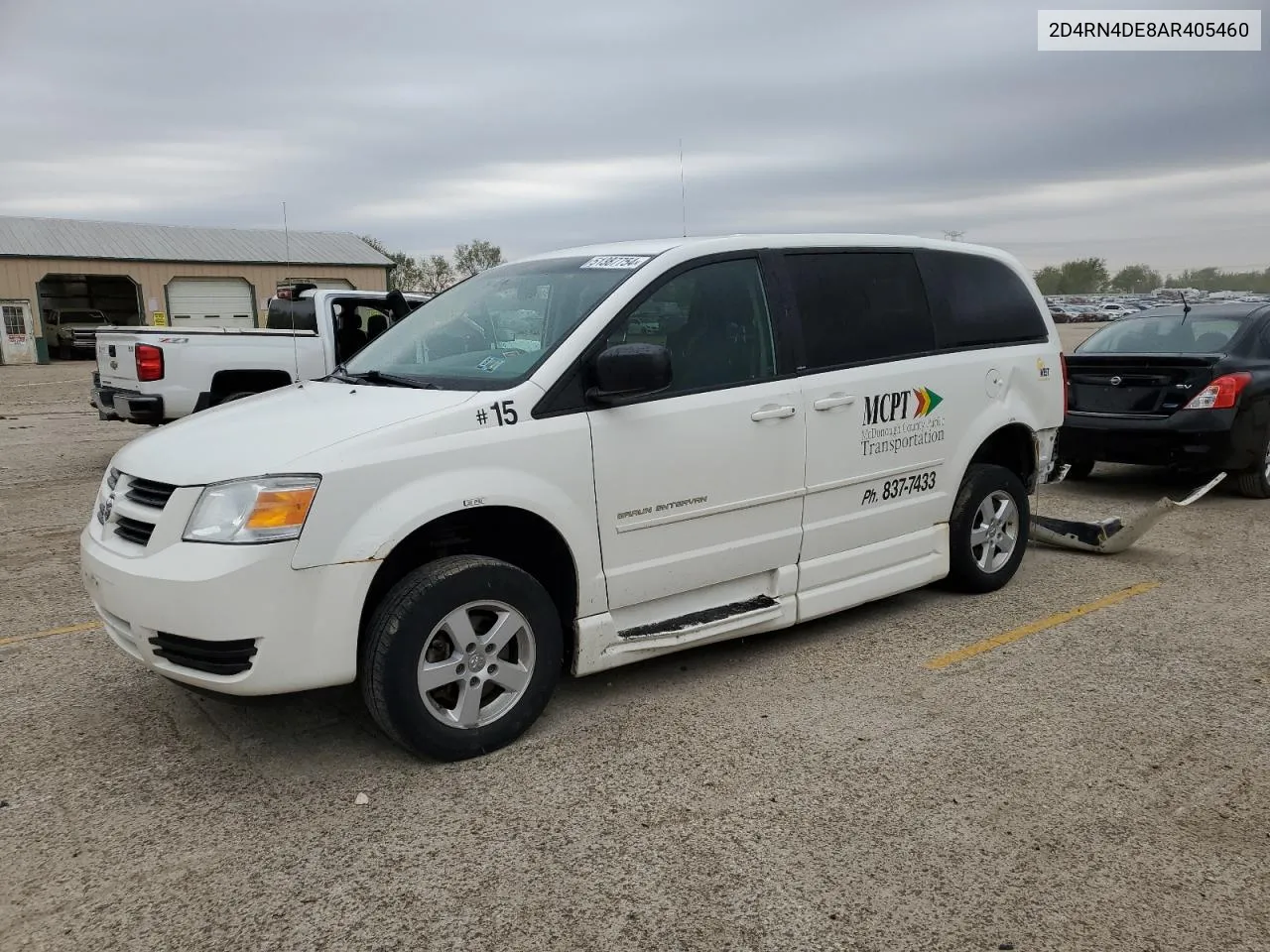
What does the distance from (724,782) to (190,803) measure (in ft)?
6.05

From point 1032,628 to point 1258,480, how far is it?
4539 millimetres

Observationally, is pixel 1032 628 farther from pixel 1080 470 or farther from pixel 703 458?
pixel 1080 470

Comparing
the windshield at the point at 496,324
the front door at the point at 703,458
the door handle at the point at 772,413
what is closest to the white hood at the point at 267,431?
the windshield at the point at 496,324

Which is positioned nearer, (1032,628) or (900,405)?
(900,405)

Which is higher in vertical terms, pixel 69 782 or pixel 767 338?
pixel 767 338

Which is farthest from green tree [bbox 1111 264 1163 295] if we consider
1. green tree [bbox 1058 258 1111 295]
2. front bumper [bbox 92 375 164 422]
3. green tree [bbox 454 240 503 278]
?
front bumper [bbox 92 375 164 422]

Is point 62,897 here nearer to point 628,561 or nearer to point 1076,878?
point 628,561

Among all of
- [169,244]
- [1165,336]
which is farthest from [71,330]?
[1165,336]

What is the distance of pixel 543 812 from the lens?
3332 mm

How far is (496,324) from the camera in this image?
440cm

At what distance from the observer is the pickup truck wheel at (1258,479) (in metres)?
8.27

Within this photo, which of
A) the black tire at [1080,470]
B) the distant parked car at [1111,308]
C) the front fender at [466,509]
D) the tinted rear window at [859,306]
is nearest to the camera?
the front fender at [466,509]

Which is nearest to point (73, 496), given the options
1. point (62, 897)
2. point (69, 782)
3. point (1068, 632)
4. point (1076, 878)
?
point (69, 782)

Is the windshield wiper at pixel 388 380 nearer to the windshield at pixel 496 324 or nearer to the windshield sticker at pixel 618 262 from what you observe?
the windshield at pixel 496 324
